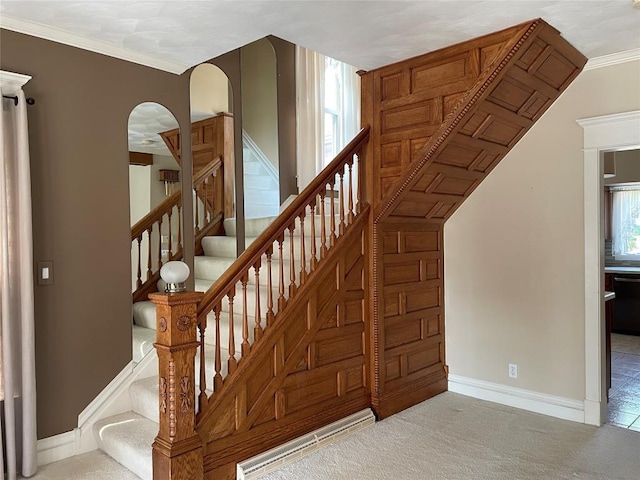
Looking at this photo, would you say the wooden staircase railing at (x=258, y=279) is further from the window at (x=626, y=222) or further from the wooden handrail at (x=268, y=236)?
the window at (x=626, y=222)

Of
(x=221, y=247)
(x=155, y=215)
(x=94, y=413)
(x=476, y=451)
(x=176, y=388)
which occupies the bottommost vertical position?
(x=476, y=451)

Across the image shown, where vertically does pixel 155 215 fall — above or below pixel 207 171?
below

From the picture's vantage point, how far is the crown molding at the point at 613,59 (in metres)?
3.12

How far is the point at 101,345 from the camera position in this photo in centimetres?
306

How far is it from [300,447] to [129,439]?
1014 millimetres

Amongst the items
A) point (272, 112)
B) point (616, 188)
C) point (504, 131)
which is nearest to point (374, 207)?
point (504, 131)

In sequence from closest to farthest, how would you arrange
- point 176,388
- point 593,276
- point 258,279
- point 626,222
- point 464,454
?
1. point 176,388
2. point 258,279
3. point 464,454
4. point 593,276
5. point 626,222

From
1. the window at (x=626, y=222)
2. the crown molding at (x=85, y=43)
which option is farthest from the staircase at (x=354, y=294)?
the window at (x=626, y=222)

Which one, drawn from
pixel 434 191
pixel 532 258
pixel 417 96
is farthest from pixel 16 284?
pixel 532 258

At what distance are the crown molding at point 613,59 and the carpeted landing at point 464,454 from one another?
2.51m

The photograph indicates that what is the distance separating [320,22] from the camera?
258 cm

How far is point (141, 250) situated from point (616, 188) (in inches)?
264

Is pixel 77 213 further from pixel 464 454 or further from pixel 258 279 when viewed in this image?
pixel 464 454

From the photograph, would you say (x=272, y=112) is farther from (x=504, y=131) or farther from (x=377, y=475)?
(x=377, y=475)
